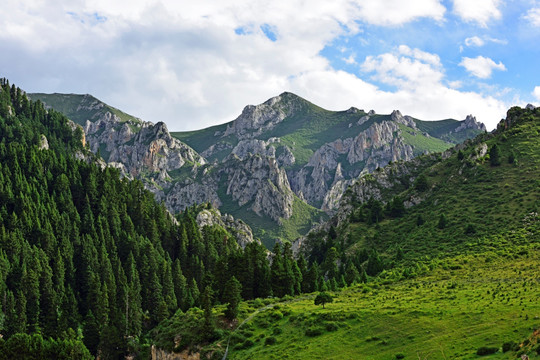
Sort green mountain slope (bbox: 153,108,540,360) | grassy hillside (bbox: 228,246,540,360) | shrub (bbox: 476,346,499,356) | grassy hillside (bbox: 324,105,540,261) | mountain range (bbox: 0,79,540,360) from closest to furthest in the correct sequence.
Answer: shrub (bbox: 476,346,499,356) < grassy hillside (bbox: 228,246,540,360) < green mountain slope (bbox: 153,108,540,360) < mountain range (bbox: 0,79,540,360) < grassy hillside (bbox: 324,105,540,261)

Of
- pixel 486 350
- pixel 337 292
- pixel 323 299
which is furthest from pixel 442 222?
pixel 486 350

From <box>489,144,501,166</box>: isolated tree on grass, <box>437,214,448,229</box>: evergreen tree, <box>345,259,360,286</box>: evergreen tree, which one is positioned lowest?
<box>345,259,360,286</box>: evergreen tree

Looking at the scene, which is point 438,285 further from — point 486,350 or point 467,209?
point 467,209

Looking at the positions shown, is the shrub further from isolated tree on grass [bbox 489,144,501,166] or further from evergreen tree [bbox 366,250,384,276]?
isolated tree on grass [bbox 489,144,501,166]

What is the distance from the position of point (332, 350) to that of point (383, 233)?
113 meters

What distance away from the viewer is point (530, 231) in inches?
5261

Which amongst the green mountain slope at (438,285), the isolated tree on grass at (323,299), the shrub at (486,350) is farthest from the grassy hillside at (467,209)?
the shrub at (486,350)

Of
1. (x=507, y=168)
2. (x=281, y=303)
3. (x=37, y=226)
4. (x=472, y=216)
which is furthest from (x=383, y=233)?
(x=37, y=226)

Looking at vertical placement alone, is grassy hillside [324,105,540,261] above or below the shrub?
above

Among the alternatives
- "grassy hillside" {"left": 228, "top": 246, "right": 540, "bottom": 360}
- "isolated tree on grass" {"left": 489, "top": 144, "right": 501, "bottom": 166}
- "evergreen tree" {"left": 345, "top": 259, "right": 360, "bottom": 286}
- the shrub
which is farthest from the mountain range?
"isolated tree on grass" {"left": 489, "top": 144, "right": 501, "bottom": 166}

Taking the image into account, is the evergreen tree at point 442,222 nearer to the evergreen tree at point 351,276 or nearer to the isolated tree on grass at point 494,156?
the evergreen tree at point 351,276

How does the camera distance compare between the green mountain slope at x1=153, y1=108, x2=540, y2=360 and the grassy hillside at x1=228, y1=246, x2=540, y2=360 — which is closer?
the grassy hillside at x1=228, y1=246, x2=540, y2=360

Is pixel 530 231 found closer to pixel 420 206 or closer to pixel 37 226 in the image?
pixel 420 206

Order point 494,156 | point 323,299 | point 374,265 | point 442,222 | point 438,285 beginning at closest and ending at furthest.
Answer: point 438,285 < point 323,299 < point 374,265 < point 442,222 < point 494,156
